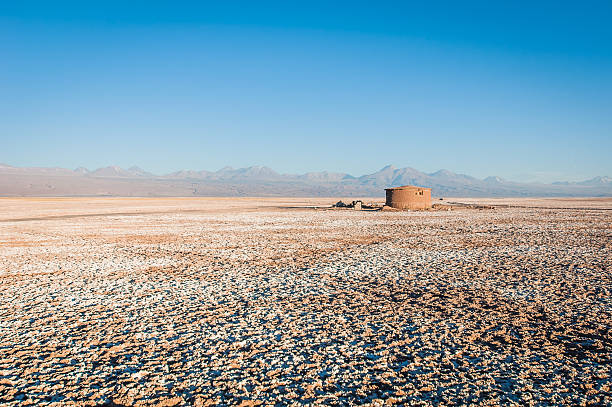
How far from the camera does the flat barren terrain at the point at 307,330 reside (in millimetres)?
3643

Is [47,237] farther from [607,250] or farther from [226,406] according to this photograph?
[607,250]

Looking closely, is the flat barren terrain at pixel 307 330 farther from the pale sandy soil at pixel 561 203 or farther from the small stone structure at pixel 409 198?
the pale sandy soil at pixel 561 203

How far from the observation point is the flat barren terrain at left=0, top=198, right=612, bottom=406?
364 centimetres

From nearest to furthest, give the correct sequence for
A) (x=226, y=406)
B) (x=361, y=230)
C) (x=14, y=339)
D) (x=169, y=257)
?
(x=226, y=406) < (x=14, y=339) < (x=169, y=257) < (x=361, y=230)

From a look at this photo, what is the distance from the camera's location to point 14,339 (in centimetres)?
476

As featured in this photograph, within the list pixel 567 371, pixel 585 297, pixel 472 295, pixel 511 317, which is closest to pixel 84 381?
pixel 567 371

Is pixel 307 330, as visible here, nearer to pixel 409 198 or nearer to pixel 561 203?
pixel 409 198

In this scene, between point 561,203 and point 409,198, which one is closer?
point 409,198

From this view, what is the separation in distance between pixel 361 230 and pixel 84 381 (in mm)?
13834

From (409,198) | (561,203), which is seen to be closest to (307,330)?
(409,198)

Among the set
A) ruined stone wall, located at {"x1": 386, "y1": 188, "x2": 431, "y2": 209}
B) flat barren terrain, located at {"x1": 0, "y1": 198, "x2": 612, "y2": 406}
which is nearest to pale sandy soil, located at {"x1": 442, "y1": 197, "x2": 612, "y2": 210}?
ruined stone wall, located at {"x1": 386, "y1": 188, "x2": 431, "y2": 209}

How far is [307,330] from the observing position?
5070mm

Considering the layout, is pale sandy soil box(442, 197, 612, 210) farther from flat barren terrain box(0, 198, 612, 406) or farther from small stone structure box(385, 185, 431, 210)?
flat barren terrain box(0, 198, 612, 406)

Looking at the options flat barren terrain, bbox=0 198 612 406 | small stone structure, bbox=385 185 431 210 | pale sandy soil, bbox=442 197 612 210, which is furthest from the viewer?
pale sandy soil, bbox=442 197 612 210
